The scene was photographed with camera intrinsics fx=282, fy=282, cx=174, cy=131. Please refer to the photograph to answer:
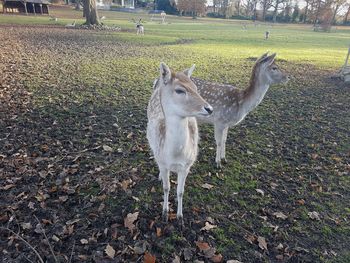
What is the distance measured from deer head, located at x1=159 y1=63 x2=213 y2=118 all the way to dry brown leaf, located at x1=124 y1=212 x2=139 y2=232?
145 cm

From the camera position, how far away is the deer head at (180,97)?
9.13 feet

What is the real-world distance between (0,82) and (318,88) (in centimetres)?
1033

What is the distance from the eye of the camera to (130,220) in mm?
3469

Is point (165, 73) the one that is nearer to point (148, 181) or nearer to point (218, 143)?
point (148, 181)

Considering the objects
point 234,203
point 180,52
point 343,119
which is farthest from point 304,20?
point 234,203

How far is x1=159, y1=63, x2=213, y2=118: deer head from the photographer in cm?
278

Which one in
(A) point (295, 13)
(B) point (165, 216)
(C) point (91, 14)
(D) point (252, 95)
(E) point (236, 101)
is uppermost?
(A) point (295, 13)

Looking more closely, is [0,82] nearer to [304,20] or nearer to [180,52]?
[180,52]

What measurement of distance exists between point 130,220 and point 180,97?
168cm

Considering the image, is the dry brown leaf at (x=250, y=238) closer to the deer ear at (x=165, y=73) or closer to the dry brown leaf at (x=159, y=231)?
the dry brown leaf at (x=159, y=231)

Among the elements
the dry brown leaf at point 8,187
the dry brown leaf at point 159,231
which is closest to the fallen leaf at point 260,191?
the dry brown leaf at point 159,231

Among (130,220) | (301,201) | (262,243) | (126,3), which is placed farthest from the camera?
(126,3)

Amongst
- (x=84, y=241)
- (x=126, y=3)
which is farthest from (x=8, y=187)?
(x=126, y=3)

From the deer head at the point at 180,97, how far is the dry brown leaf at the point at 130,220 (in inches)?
57.2
